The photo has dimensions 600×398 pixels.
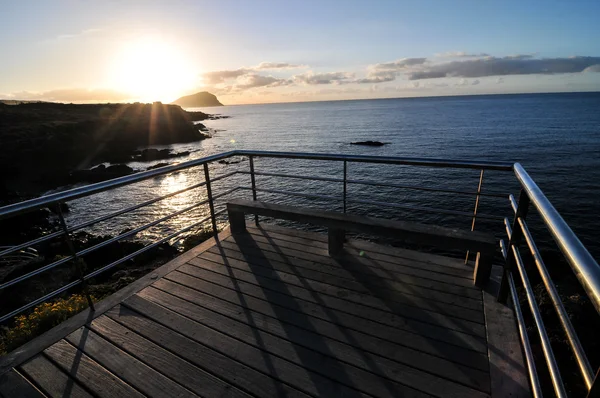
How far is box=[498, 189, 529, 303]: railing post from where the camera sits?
258 centimetres

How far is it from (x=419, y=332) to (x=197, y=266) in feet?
8.97

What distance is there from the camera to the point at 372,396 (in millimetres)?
2172

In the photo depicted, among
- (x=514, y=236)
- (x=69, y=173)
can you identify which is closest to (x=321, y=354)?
(x=514, y=236)

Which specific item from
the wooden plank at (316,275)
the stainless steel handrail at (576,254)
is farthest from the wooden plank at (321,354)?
the stainless steel handrail at (576,254)

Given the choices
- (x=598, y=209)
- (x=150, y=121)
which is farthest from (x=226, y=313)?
(x=150, y=121)

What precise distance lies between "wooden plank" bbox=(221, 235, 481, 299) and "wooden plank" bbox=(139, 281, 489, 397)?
974 millimetres

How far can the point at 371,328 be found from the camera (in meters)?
2.81

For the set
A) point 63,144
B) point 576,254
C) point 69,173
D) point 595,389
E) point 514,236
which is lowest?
point 69,173

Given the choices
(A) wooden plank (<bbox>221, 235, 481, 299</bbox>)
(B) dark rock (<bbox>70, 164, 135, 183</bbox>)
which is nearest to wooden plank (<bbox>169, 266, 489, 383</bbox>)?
(A) wooden plank (<bbox>221, 235, 481, 299</bbox>)

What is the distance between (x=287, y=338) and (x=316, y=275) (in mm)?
1071

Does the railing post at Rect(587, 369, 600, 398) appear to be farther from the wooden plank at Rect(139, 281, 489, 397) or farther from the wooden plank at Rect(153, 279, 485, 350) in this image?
the wooden plank at Rect(153, 279, 485, 350)

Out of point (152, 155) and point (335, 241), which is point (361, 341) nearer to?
point (335, 241)

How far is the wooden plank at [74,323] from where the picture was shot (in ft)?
8.60

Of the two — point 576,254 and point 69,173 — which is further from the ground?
point 576,254
